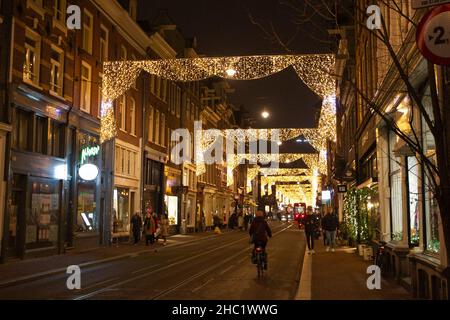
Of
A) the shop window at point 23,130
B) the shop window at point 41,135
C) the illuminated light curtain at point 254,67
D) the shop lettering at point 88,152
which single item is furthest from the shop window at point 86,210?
the illuminated light curtain at point 254,67

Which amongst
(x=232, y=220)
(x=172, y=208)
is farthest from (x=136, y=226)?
(x=232, y=220)

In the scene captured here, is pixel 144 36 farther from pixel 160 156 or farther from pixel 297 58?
pixel 297 58

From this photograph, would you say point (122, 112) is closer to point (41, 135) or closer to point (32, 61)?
point (41, 135)

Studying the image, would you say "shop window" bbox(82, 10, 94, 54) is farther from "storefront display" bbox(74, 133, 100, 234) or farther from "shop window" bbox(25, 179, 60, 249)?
"shop window" bbox(25, 179, 60, 249)

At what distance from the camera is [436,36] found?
5.79m

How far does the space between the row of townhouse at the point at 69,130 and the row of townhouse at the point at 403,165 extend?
12.1m

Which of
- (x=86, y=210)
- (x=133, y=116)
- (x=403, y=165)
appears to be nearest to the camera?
(x=403, y=165)

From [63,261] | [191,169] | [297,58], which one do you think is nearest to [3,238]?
[63,261]

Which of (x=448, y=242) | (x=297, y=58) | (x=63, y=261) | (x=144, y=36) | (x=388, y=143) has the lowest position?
(x=63, y=261)

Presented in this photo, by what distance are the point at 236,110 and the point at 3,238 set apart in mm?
68944

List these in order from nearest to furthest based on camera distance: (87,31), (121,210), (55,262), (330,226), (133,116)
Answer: (55,262), (330,226), (87,31), (121,210), (133,116)

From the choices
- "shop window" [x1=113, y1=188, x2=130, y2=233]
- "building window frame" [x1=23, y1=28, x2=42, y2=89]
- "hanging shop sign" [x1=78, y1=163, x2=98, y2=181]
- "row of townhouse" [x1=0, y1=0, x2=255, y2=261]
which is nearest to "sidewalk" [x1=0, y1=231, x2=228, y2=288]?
"row of townhouse" [x1=0, y1=0, x2=255, y2=261]

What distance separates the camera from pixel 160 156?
39125mm

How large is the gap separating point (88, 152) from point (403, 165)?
17945 millimetres
